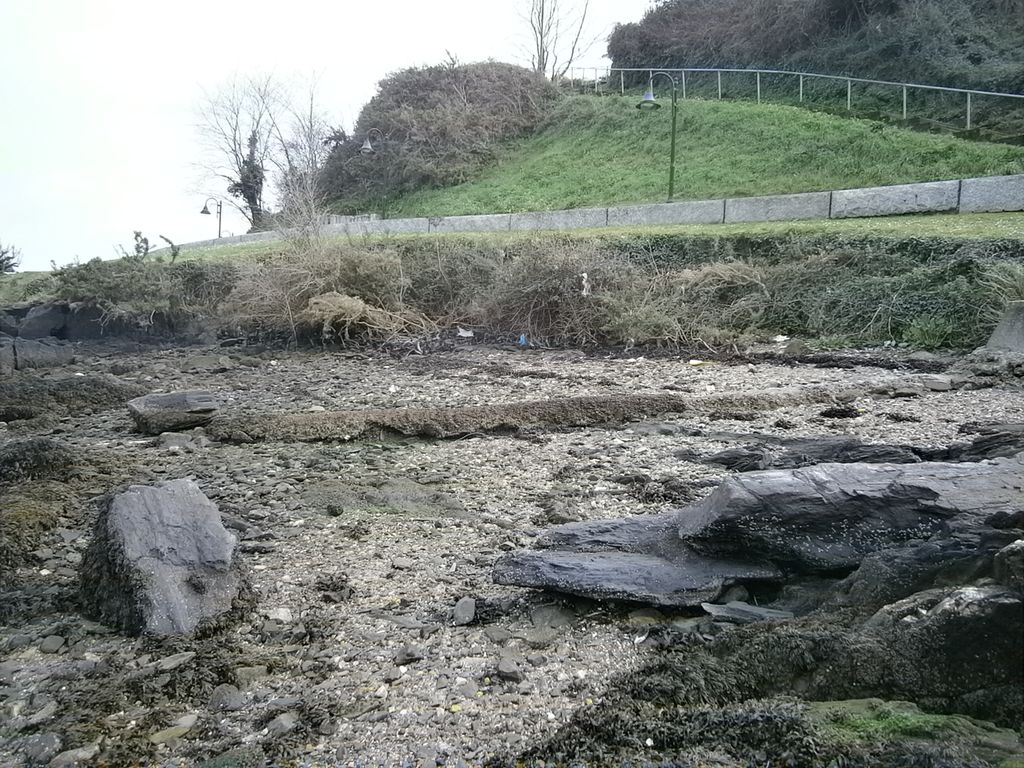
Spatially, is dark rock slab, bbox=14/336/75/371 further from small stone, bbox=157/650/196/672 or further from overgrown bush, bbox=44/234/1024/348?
small stone, bbox=157/650/196/672

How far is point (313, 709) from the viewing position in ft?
9.40

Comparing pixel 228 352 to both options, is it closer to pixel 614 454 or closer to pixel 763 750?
pixel 614 454

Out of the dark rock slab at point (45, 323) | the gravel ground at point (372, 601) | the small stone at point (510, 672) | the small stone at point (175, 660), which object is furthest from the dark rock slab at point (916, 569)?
the dark rock slab at point (45, 323)

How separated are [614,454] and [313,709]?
3.68 m

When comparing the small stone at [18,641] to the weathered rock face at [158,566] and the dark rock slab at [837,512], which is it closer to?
the weathered rock face at [158,566]

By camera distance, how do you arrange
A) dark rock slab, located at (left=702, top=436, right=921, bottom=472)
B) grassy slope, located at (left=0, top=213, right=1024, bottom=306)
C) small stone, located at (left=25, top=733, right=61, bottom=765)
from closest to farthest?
small stone, located at (left=25, top=733, right=61, bottom=765) < dark rock slab, located at (left=702, top=436, right=921, bottom=472) < grassy slope, located at (left=0, top=213, right=1024, bottom=306)

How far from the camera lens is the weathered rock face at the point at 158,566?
3.55m

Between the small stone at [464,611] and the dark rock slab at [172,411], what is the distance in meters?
5.01

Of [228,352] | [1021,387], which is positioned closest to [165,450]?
[228,352]

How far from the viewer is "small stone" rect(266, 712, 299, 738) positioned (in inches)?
108

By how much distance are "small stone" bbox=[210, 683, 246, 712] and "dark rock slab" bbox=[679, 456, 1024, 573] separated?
202 centimetres

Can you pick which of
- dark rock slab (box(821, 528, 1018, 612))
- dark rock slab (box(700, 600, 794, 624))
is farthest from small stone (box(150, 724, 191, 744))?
dark rock slab (box(821, 528, 1018, 612))

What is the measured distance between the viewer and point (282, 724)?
2.79m

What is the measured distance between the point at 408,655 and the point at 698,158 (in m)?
22.9
